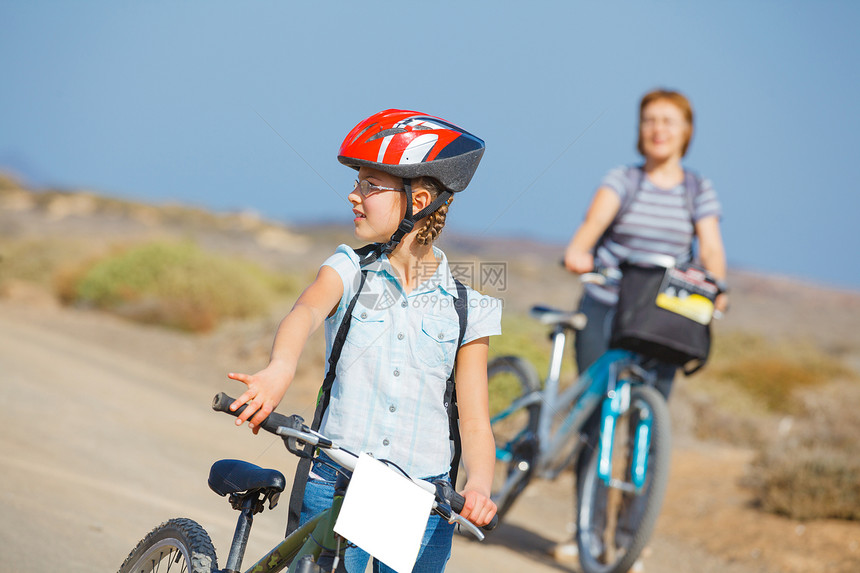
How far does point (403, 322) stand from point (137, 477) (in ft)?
11.7

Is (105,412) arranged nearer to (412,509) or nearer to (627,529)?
(627,529)

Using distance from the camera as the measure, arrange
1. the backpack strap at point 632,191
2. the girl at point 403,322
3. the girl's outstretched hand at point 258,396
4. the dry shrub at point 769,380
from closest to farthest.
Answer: the girl's outstretched hand at point 258,396 < the girl at point 403,322 < the backpack strap at point 632,191 < the dry shrub at point 769,380

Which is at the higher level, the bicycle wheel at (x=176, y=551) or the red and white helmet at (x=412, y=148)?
the red and white helmet at (x=412, y=148)

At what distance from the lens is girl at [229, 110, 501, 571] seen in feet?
7.02

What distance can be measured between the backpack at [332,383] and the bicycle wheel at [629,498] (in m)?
2.31

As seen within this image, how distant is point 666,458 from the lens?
433 centimetres

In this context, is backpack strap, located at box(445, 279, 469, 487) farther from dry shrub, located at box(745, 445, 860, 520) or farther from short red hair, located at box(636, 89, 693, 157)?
dry shrub, located at box(745, 445, 860, 520)

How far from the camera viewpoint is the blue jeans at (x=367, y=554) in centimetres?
213

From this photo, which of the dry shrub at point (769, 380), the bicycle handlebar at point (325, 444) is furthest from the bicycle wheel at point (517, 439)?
the dry shrub at point (769, 380)

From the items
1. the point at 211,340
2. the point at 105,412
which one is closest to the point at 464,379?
the point at 105,412

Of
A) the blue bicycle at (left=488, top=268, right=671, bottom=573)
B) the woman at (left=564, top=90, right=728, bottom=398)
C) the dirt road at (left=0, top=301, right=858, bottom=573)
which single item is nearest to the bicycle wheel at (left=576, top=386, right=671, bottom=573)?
the blue bicycle at (left=488, top=268, right=671, bottom=573)

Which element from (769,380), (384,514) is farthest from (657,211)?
(769,380)

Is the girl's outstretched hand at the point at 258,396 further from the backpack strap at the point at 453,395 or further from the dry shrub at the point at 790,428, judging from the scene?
the dry shrub at the point at 790,428

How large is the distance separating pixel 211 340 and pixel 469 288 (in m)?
10.6
